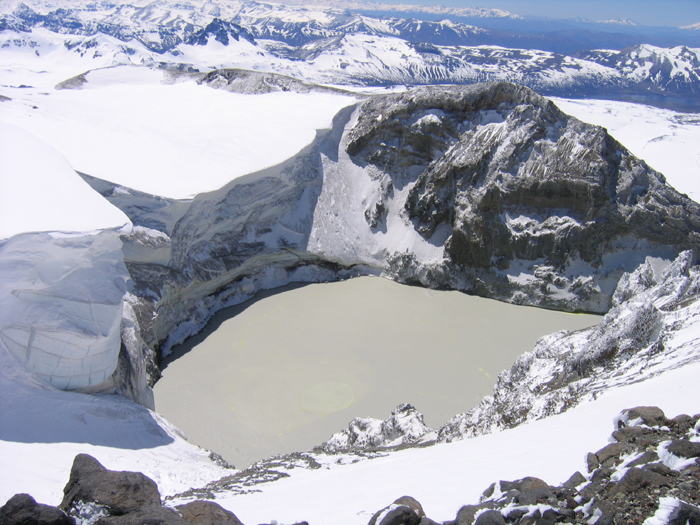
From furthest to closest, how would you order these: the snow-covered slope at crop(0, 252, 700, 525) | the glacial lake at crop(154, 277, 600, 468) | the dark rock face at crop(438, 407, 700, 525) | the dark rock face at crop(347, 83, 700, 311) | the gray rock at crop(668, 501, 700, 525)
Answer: the dark rock face at crop(347, 83, 700, 311)
the glacial lake at crop(154, 277, 600, 468)
the snow-covered slope at crop(0, 252, 700, 525)
the dark rock face at crop(438, 407, 700, 525)
the gray rock at crop(668, 501, 700, 525)

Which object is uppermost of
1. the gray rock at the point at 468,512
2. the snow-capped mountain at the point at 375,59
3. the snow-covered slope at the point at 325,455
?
the snow-capped mountain at the point at 375,59

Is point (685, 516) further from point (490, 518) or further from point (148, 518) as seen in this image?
point (148, 518)

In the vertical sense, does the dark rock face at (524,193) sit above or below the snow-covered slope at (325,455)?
above

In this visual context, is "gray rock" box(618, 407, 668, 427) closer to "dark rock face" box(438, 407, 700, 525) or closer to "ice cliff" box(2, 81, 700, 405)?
"dark rock face" box(438, 407, 700, 525)

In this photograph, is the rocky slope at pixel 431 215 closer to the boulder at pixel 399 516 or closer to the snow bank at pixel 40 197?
the snow bank at pixel 40 197

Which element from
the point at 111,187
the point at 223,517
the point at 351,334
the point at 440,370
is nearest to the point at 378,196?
the point at 351,334

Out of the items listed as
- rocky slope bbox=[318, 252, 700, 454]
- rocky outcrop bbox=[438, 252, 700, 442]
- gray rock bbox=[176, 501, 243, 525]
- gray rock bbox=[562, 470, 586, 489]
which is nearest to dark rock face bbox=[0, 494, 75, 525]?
gray rock bbox=[176, 501, 243, 525]

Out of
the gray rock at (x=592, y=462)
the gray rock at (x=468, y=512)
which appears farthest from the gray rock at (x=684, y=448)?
the gray rock at (x=468, y=512)
